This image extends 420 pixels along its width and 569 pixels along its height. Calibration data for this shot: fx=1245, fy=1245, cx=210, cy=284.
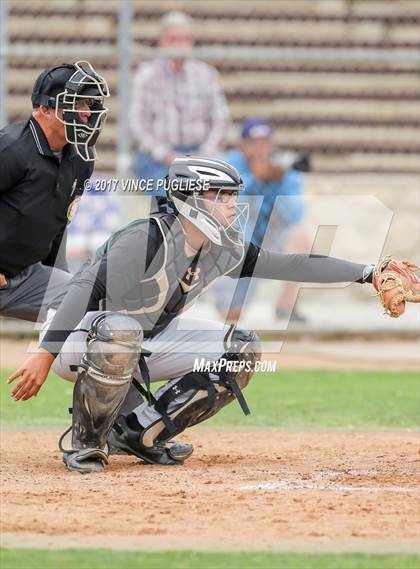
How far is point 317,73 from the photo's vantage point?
16.3m

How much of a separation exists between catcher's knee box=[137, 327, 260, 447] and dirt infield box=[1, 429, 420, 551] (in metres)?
0.23

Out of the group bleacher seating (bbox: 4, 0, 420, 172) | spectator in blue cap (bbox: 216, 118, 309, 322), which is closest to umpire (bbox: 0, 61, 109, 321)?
spectator in blue cap (bbox: 216, 118, 309, 322)

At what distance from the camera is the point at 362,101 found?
1628 centimetres

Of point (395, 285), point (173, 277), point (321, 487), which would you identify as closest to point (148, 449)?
point (173, 277)

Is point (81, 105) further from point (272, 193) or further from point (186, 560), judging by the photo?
point (272, 193)

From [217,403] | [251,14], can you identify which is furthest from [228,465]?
[251,14]

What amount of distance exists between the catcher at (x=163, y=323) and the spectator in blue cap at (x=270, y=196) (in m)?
6.01

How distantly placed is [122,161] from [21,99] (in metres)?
3.21

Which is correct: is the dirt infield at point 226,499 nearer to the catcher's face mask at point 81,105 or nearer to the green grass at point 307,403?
the green grass at point 307,403

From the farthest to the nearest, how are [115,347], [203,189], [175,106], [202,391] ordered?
[175,106] < [202,391] < [203,189] < [115,347]

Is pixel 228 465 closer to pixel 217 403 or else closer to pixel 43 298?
pixel 217 403

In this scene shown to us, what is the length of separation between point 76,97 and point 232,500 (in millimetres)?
2515

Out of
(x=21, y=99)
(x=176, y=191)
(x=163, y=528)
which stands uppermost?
(x=176, y=191)

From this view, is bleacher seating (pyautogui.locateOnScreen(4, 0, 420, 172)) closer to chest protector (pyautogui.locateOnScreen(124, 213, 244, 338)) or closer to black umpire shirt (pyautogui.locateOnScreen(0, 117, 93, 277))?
black umpire shirt (pyautogui.locateOnScreen(0, 117, 93, 277))
